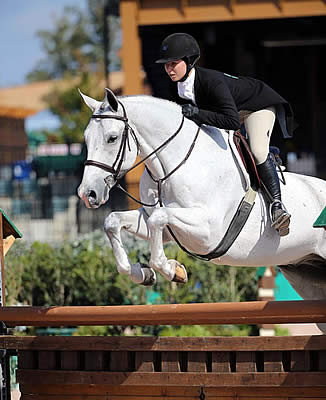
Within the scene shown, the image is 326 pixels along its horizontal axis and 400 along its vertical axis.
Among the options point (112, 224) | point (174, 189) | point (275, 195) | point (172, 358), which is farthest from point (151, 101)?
point (172, 358)

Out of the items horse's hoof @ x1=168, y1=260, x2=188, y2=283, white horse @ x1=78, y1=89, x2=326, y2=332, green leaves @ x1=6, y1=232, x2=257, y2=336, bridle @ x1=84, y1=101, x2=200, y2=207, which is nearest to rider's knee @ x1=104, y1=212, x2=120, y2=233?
white horse @ x1=78, y1=89, x2=326, y2=332

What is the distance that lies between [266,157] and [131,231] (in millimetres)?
960

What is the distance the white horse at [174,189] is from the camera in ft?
14.8

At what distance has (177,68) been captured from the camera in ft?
15.6

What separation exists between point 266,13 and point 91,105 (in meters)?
9.36

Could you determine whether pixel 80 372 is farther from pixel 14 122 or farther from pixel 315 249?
pixel 14 122

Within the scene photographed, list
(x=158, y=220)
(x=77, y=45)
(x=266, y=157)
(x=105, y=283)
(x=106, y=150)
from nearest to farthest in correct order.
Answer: (x=158, y=220) < (x=106, y=150) < (x=266, y=157) < (x=105, y=283) < (x=77, y=45)

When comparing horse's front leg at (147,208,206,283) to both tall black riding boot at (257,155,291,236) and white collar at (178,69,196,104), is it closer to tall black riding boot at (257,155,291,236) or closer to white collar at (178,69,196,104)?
tall black riding boot at (257,155,291,236)

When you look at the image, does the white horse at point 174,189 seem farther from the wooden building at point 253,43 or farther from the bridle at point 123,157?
the wooden building at point 253,43

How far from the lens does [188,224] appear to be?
4543mm

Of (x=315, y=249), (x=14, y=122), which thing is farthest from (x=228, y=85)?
(x=14, y=122)

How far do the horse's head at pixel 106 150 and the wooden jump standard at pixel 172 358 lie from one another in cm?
65

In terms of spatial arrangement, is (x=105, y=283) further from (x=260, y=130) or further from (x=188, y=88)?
(x=188, y=88)

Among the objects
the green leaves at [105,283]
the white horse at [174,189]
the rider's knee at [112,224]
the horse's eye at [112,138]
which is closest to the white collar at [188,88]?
the white horse at [174,189]
